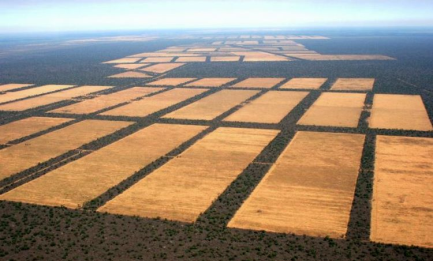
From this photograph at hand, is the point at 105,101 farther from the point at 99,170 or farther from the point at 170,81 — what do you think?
the point at 99,170

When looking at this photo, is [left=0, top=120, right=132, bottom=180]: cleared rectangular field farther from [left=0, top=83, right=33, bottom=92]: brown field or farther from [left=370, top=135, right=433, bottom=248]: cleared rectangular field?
[left=0, top=83, right=33, bottom=92]: brown field

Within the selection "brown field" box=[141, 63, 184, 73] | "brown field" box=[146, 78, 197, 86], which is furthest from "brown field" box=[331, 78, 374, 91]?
"brown field" box=[141, 63, 184, 73]

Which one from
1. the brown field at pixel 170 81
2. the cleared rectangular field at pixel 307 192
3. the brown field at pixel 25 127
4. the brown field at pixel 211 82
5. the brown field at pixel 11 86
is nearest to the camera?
the cleared rectangular field at pixel 307 192

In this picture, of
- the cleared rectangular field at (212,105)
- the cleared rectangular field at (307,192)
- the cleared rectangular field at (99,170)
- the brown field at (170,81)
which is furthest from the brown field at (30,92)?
the cleared rectangular field at (307,192)

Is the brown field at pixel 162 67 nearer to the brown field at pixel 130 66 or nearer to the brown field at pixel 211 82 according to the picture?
the brown field at pixel 130 66

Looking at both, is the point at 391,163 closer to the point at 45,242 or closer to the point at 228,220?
the point at 228,220
